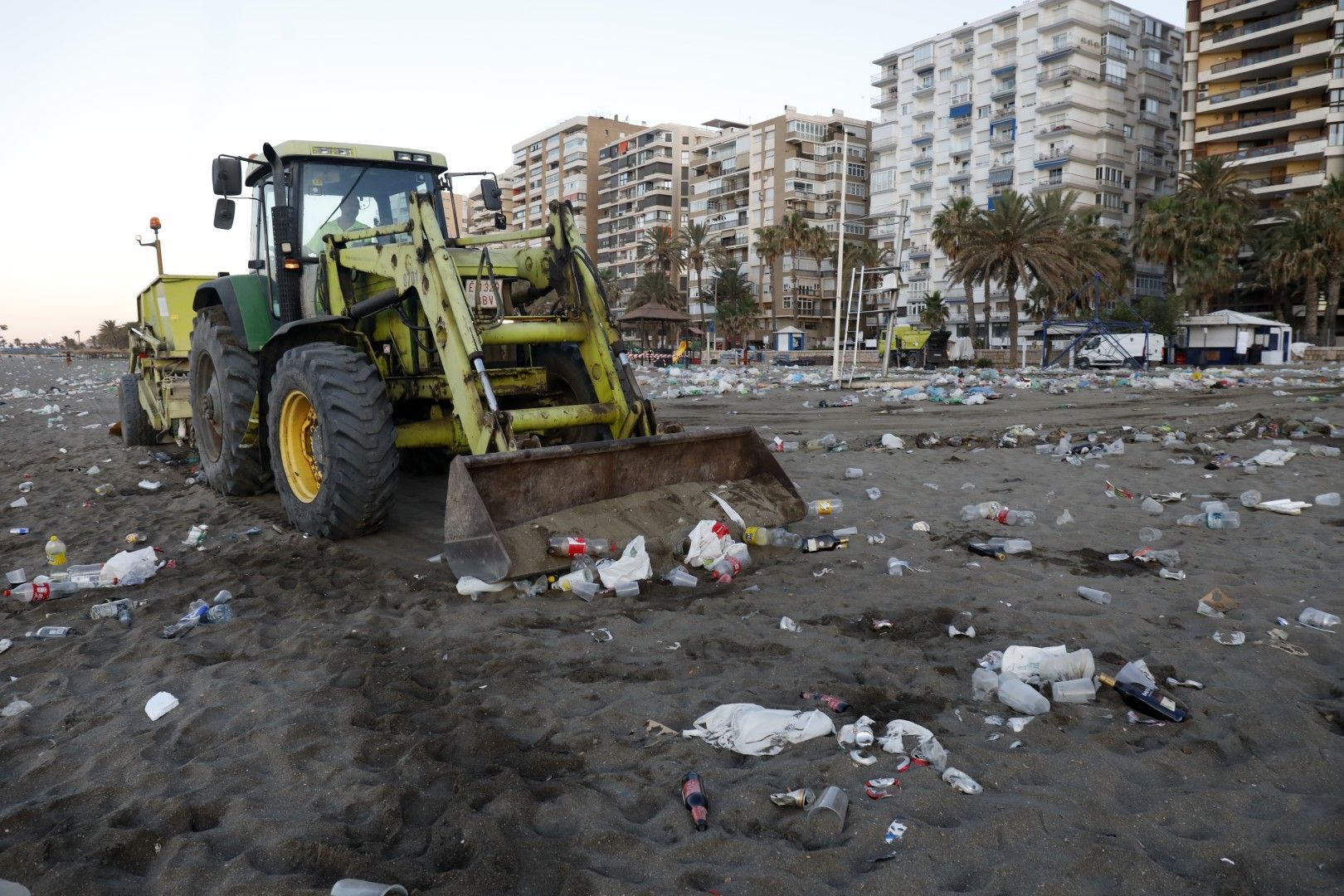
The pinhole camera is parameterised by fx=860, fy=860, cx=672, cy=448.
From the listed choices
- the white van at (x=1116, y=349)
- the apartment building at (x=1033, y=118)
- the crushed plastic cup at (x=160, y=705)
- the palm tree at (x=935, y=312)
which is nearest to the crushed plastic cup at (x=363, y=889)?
the crushed plastic cup at (x=160, y=705)

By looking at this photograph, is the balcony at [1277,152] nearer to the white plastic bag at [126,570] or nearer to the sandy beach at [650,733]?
the sandy beach at [650,733]

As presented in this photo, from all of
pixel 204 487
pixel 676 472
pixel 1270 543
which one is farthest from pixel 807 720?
pixel 204 487

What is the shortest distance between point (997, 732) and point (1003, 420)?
10.3 metres

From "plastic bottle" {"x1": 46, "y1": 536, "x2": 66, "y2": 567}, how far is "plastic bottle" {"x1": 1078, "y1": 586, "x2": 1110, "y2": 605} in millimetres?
5671

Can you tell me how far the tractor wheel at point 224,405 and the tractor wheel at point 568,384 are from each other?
7.64 feet

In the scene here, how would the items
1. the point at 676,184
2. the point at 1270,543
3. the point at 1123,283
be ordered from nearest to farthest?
the point at 1270,543
the point at 1123,283
the point at 676,184

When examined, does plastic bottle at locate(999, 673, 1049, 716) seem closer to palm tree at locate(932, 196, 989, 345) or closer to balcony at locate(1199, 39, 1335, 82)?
palm tree at locate(932, 196, 989, 345)

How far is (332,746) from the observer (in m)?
2.79

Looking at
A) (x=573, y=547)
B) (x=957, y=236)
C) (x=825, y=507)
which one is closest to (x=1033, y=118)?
(x=957, y=236)

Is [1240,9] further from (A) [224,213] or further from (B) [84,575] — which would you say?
(B) [84,575]

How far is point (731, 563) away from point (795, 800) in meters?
2.29

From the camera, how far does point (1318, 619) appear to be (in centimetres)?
369

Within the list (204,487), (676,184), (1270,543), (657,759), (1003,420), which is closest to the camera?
(657,759)

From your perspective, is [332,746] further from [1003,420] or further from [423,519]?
[1003,420]
